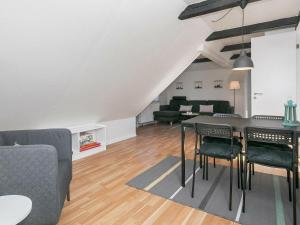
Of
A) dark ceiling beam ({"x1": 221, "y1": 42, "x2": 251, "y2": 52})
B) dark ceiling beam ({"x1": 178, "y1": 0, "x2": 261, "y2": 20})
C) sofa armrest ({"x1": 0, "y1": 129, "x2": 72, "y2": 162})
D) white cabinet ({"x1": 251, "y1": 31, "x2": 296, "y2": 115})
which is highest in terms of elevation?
dark ceiling beam ({"x1": 221, "y1": 42, "x2": 251, "y2": 52})

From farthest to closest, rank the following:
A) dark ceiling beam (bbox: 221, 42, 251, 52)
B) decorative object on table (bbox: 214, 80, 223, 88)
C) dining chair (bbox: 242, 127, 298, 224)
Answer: decorative object on table (bbox: 214, 80, 223, 88) → dark ceiling beam (bbox: 221, 42, 251, 52) → dining chair (bbox: 242, 127, 298, 224)

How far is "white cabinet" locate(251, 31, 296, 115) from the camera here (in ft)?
11.9

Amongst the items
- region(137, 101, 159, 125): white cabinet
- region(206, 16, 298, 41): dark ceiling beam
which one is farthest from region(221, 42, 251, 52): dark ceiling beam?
region(137, 101, 159, 125): white cabinet

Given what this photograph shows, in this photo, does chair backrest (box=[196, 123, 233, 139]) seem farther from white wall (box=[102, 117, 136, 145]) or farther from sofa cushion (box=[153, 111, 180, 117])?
sofa cushion (box=[153, 111, 180, 117])

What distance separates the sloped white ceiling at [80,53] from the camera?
66.4 inches

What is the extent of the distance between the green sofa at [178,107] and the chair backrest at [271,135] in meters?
4.99

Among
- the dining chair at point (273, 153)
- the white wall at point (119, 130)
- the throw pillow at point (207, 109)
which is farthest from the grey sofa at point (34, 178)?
the throw pillow at point (207, 109)

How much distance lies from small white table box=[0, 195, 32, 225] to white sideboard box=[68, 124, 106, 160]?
2.19 m

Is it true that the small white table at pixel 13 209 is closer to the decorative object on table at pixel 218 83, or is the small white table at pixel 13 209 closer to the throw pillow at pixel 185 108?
the throw pillow at pixel 185 108

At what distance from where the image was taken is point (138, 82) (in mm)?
3611

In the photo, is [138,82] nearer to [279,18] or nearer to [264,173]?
[264,173]

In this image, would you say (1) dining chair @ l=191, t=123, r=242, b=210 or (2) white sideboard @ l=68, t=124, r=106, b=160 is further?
(2) white sideboard @ l=68, t=124, r=106, b=160

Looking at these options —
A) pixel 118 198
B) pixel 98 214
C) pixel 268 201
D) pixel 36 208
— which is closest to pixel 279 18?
pixel 268 201

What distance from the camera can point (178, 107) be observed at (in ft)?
25.7
